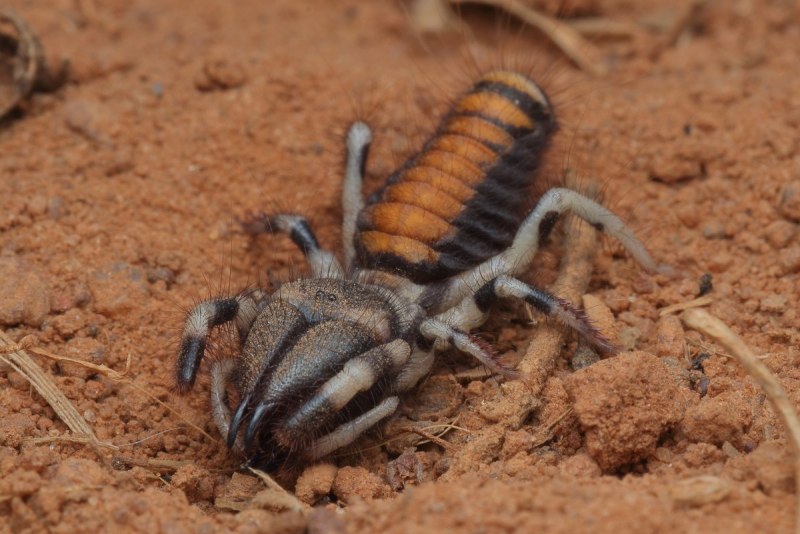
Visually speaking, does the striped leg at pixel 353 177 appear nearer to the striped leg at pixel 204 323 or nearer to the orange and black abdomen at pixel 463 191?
the orange and black abdomen at pixel 463 191

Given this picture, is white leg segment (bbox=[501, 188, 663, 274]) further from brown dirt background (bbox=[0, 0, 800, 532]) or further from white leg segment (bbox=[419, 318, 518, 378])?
white leg segment (bbox=[419, 318, 518, 378])

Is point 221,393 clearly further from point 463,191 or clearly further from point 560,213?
point 560,213

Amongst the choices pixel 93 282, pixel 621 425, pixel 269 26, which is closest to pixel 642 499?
pixel 621 425

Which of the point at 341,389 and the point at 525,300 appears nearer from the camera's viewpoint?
the point at 341,389

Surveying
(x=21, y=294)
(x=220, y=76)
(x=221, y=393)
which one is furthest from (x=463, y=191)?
(x=21, y=294)

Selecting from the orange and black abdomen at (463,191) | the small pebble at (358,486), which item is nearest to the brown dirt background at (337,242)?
the small pebble at (358,486)

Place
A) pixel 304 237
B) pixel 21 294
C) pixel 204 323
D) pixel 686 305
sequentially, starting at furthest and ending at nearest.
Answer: pixel 304 237 → pixel 686 305 → pixel 21 294 → pixel 204 323

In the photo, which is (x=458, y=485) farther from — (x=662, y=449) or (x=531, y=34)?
(x=531, y=34)
